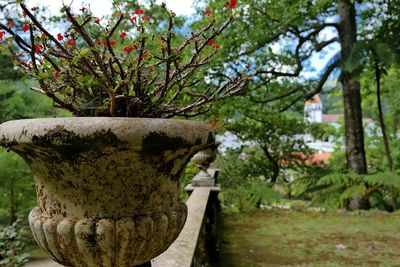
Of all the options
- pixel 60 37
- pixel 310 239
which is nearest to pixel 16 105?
pixel 310 239

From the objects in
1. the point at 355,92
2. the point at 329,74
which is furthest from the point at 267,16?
the point at 355,92

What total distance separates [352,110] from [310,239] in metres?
3.86

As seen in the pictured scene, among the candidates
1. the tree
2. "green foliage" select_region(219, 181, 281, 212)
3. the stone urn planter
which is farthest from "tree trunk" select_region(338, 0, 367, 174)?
the stone urn planter

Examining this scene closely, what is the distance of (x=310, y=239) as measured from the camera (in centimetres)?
525

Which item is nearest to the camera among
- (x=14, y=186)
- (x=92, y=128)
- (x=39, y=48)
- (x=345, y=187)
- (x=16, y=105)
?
(x=92, y=128)

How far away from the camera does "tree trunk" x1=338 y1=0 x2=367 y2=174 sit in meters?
8.02

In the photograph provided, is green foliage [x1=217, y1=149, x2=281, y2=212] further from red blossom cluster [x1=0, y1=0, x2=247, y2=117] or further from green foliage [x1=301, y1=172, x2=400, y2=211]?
red blossom cluster [x1=0, y1=0, x2=247, y2=117]

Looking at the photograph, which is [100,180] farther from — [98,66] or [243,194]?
[243,194]

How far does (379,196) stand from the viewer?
8656 millimetres

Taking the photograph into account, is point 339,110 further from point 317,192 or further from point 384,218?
point 384,218

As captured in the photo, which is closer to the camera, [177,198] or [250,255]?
[177,198]

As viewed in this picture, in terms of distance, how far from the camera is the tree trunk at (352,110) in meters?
8.02

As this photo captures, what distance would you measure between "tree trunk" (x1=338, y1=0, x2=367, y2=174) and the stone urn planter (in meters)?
7.49

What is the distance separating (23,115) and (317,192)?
829 centimetres
